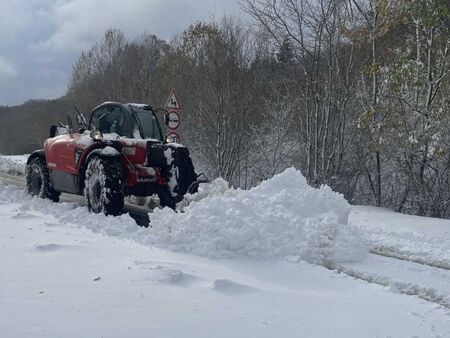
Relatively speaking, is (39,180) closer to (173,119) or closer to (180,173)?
(173,119)

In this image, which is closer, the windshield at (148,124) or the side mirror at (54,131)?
the windshield at (148,124)

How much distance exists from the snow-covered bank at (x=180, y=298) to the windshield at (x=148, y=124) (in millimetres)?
4303

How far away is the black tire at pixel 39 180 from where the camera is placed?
11.9m

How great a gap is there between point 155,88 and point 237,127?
872 cm

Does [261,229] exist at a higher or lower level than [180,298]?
higher

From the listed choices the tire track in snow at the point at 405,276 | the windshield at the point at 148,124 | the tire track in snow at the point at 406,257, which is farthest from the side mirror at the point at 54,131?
the tire track in snow at the point at 405,276

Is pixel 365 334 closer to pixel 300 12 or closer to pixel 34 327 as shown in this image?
pixel 34 327

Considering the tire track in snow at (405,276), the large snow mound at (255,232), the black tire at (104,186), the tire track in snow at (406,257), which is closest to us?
the tire track in snow at (405,276)

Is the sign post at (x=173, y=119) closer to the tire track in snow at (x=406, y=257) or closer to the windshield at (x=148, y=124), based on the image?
the windshield at (x=148, y=124)

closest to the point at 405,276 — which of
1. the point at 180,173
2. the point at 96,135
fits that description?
the point at 180,173

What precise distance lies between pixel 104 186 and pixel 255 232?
3.63 metres

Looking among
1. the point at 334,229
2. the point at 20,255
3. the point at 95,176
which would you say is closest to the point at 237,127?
the point at 95,176

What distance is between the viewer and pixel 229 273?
6.01 meters

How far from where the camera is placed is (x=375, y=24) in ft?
45.7
